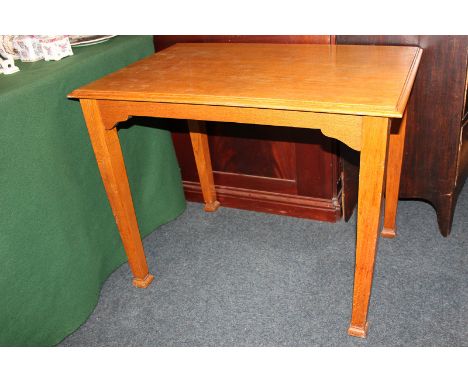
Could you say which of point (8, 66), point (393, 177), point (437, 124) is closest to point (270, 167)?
point (393, 177)

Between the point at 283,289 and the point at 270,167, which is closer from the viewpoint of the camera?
the point at 283,289

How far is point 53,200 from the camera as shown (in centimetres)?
133

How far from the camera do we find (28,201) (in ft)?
4.10

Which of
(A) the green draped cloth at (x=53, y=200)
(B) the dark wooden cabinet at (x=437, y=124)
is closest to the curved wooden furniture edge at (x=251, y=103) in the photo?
(A) the green draped cloth at (x=53, y=200)

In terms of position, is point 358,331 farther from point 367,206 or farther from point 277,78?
point 277,78

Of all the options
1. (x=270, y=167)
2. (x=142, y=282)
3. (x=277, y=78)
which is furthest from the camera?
(x=270, y=167)

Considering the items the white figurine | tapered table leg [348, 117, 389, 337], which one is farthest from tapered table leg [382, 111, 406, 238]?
the white figurine

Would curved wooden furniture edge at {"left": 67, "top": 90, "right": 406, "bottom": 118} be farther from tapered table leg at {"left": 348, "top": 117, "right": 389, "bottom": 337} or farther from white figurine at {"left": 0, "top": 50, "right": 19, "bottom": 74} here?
white figurine at {"left": 0, "top": 50, "right": 19, "bottom": 74}

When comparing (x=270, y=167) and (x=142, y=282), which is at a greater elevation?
(x=270, y=167)

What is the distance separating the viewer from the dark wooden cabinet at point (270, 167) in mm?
1717

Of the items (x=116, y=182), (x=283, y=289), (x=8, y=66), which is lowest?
(x=283, y=289)

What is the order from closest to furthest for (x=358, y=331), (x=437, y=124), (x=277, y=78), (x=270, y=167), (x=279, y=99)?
(x=279, y=99) < (x=277, y=78) < (x=358, y=331) < (x=437, y=124) < (x=270, y=167)

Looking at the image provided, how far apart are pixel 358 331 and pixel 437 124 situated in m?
0.71

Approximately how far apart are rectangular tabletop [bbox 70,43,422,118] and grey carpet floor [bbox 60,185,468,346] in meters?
0.68
